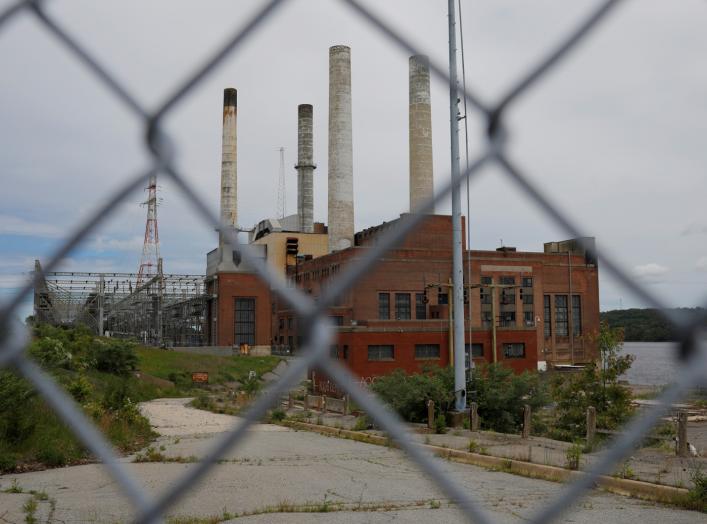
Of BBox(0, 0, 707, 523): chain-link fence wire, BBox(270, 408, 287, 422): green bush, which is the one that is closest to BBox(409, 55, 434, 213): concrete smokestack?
BBox(270, 408, 287, 422): green bush

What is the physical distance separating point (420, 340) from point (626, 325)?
3306 centimetres

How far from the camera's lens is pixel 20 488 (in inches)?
324

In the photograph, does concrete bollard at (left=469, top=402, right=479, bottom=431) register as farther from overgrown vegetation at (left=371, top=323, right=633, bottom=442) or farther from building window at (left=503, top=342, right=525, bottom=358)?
building window at (left=503, top=342, right=525, bottom=358)

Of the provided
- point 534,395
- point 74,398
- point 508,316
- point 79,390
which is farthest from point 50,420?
point 508,316

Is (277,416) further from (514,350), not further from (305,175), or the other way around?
(305,175)

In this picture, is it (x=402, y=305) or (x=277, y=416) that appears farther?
(x=402, y=305)

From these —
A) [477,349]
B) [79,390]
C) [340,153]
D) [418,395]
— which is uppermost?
[340,153]

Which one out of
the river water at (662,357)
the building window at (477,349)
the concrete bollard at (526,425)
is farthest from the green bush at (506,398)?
the building window at (477,349)

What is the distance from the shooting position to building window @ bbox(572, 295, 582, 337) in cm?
5541

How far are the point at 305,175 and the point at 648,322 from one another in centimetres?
6015

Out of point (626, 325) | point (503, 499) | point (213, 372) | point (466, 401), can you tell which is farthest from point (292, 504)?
point (213, 372)

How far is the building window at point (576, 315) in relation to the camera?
55.4 metres

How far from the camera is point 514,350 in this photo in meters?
36.7

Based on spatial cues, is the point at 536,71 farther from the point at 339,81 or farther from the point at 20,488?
the point at 339,81
